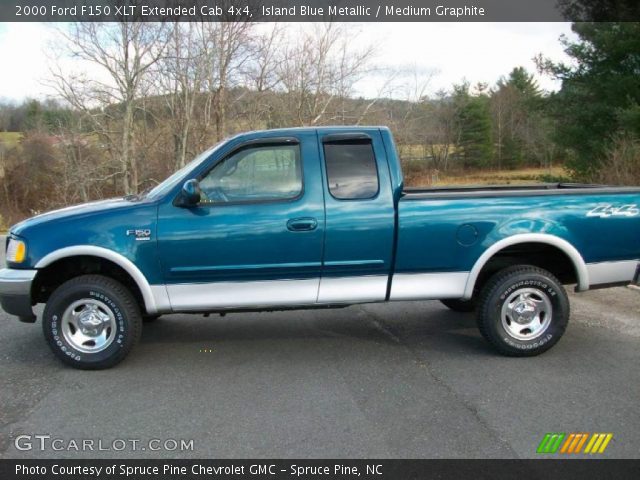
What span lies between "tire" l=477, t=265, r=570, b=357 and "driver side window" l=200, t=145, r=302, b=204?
1962 millimetres

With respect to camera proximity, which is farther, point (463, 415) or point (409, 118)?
point (409, 118)

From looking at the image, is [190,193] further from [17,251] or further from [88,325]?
[17,251]

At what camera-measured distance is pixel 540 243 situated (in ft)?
15.5

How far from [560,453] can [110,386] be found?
128 inches

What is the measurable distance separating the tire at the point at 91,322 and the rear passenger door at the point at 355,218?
65.9 inches

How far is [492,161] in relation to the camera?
2140 inches

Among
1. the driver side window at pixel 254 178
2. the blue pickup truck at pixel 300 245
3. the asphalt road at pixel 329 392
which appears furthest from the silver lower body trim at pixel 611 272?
the driver side window at pixel 254 178

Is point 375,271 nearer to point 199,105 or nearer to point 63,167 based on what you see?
point 199,105

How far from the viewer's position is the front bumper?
436 centimetres

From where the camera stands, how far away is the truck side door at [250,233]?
4371 mm

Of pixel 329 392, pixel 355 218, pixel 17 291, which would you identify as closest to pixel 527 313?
pixel 355 218

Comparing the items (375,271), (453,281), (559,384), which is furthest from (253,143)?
(559,384)

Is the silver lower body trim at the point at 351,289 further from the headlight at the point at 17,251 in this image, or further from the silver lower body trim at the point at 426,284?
the headlight at the point at 17,251

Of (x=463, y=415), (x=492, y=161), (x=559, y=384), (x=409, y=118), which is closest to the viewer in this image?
(x=463, y=415)
